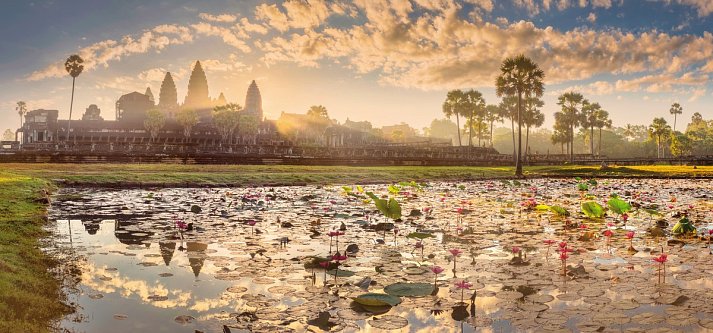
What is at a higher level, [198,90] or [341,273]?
[198,90]

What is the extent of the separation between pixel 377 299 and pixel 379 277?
42.2 inches

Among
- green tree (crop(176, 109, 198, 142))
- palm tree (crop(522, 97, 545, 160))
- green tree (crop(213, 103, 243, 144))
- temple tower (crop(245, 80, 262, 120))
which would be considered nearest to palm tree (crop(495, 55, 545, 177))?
palm tree (crop(522, 97, 545, 160))

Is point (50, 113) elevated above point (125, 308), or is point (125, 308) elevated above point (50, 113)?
point (50, 113)

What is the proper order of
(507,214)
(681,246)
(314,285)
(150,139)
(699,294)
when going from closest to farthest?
(699,294)
(314,285)
(681,246)
(507,214)
(150,139)

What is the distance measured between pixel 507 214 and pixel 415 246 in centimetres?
526

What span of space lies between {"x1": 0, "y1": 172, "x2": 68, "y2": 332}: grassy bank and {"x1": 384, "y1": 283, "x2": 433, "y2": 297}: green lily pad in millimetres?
2975

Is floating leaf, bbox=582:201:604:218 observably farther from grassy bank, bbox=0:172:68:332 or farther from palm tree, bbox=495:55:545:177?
palm tree, bbox=495:55:545:177

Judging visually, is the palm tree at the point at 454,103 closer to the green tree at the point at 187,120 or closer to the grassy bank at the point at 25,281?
the green tree at the point at 187,120

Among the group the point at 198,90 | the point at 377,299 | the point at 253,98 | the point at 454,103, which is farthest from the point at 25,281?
the point at 198,90

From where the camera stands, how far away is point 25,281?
4.56 meters

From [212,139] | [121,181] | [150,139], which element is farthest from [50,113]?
[121,181]

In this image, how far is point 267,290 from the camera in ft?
15.3

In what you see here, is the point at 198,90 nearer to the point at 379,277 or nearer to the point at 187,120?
the point at 187,120

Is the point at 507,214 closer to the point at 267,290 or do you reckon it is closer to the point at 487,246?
the point at 487,246
